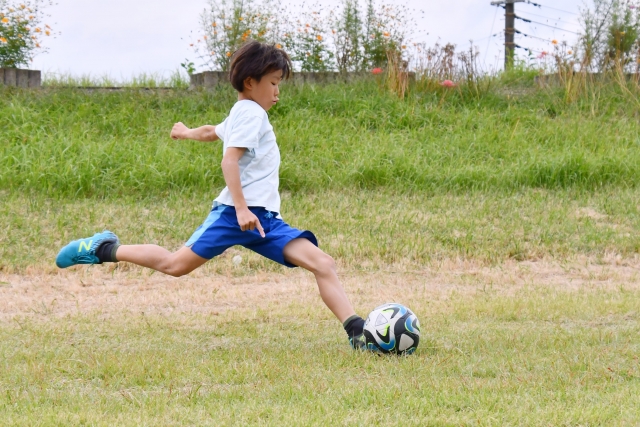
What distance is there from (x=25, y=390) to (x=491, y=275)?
15.9ft

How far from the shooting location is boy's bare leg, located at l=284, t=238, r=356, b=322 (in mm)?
4621

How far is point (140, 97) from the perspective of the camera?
40.1 ft

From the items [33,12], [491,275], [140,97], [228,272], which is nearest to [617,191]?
[491,275]

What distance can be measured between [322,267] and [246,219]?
543 millimetres

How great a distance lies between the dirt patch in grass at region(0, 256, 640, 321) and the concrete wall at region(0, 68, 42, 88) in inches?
215

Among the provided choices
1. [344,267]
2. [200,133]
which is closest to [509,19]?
[344,267]

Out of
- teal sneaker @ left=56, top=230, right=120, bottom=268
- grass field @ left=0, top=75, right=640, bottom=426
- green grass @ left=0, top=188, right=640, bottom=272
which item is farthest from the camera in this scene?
green grass @ left=0, top=188, right=640, bottom=272

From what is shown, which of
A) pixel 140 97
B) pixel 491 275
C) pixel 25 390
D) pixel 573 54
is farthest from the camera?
pixel 573 54

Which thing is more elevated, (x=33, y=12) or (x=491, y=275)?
(x=33, y=12)

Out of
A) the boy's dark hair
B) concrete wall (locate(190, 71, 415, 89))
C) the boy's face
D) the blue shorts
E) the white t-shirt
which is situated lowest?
the blue shorts

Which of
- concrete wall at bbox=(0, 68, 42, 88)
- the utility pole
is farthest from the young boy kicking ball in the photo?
the utility pole

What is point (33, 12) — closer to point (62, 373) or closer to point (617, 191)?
point (617, 191)

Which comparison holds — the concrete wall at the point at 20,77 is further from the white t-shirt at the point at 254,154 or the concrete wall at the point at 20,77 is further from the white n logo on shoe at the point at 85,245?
the white t-shirt at the point at 254,154

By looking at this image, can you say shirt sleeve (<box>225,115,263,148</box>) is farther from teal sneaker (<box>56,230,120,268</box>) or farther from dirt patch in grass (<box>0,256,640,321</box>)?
dirt patch in grass (<box>0,256,640,321</box>)
